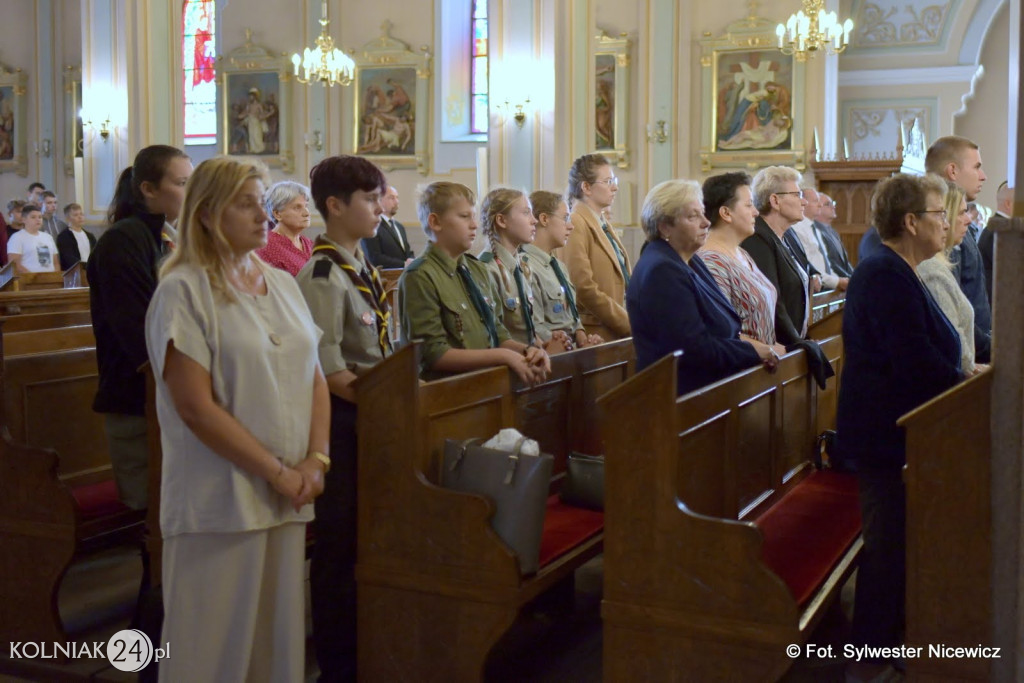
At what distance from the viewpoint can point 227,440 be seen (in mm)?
2412

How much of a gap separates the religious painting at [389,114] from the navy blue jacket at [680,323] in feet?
38.8

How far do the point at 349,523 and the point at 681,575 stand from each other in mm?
1000

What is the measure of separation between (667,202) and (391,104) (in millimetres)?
12012

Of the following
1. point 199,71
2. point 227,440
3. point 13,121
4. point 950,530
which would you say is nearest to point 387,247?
point 227,440

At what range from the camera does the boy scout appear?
348 cm

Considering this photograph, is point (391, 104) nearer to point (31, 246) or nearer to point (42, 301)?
point (31, 246)

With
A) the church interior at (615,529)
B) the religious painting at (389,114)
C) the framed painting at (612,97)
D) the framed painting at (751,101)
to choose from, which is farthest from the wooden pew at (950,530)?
the religious painting at (389,114)

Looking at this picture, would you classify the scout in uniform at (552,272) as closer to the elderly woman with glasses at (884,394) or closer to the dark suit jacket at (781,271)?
the dark suit jacket at (781,271)

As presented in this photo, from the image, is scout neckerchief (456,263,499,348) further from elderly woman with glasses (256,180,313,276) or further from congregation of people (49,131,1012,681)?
elderly woman with glasses (256,180,313,276)

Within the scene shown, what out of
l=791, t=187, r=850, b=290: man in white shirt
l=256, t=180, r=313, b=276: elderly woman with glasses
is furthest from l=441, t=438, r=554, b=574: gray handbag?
l=791, t=187, r=850, b=290: man in white shirt

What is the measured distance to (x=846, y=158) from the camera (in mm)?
12148

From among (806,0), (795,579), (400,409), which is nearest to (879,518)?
(795,579)

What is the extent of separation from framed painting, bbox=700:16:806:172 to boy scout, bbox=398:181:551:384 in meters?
10.2

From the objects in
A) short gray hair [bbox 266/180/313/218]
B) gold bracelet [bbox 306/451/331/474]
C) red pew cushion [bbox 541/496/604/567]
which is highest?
short gray hair [bbox 266/180/313/218]
